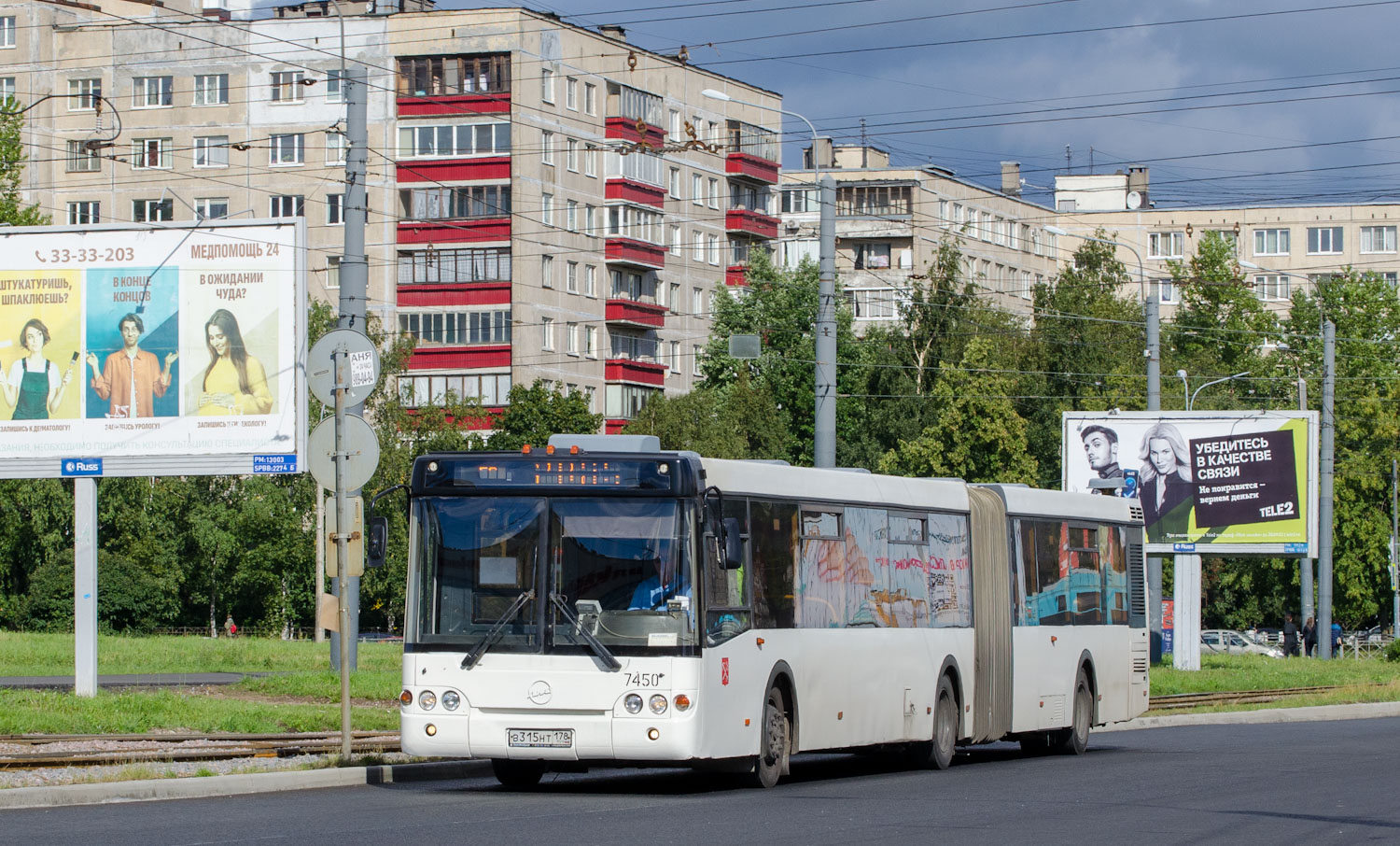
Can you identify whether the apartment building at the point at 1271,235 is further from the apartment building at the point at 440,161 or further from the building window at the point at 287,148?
the building window at the point at 287,148

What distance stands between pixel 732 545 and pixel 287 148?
68.5 m

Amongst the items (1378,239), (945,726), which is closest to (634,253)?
(1378,239)

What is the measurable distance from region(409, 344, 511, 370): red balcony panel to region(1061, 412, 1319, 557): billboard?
33.8 m

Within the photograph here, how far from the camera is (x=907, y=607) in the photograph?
1900 cm

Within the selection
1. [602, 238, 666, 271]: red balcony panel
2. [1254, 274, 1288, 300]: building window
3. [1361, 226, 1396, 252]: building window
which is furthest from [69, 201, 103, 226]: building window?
[1361, 226, 1396, 252]: building window

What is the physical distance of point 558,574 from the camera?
1511 cm

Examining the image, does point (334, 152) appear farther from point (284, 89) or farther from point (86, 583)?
point (86, 583)

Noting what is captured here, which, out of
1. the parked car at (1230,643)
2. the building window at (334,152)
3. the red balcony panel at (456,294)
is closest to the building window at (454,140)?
the building window at (334,152)

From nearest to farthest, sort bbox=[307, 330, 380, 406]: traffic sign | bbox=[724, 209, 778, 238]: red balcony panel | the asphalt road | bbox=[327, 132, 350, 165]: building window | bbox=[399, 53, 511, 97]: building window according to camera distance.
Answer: the asphalt road → bbox=[307, 330, 380, 406]: traffic sign → bbox=[399, 53, 511, 97]: building window → bbox=[327, 132, 350, 165]: building window → bbox=[724, 209, 778, 238]: red balcony panel

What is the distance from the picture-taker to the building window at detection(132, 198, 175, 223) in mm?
81125

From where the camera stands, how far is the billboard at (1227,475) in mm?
46500

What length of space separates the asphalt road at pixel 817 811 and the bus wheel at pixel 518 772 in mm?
154

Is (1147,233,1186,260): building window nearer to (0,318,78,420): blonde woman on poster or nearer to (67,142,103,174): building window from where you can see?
(67,142,103,174): building window

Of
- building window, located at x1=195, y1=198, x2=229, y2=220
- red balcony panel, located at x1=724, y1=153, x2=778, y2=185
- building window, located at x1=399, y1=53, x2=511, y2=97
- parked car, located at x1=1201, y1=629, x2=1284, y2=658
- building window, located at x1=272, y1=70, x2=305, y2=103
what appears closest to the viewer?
parked car, located at x1=1201, y1=629, x2=1284, y2=658
